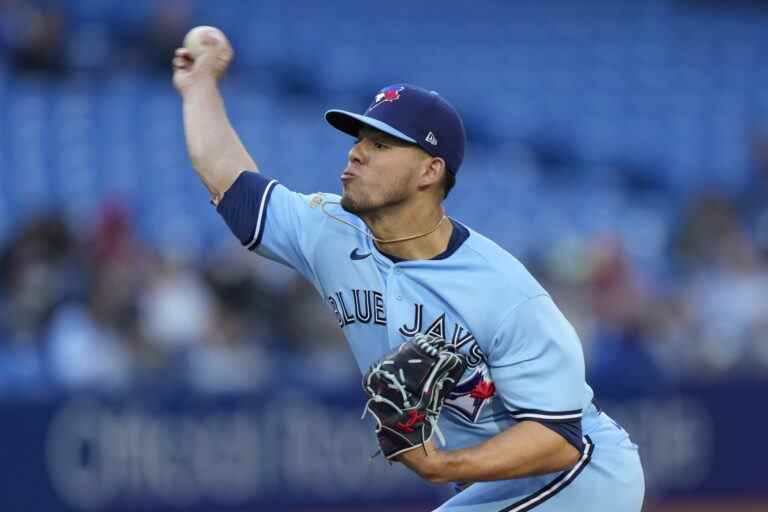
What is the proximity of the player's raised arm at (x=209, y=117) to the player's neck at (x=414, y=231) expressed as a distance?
1.61 ft

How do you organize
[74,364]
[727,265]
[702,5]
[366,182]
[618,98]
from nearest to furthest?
[366,182], [74,364], [727,265], [618,98], [702,5]

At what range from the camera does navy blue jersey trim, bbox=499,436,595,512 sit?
4.23m

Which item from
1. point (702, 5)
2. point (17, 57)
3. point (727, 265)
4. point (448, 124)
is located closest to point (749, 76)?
point (702, 5)

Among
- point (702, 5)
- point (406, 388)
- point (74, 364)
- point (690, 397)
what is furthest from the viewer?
point (702, 5)

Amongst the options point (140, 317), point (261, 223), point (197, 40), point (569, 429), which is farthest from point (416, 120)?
point (140, 317)

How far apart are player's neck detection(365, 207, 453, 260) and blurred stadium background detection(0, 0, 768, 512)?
466 cm

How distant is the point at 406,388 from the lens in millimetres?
3812

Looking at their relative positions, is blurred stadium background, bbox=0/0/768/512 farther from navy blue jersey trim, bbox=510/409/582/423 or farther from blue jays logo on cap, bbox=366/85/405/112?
navy blue jersey trim, bbox=510/409/582/423

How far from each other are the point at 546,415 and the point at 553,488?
35 cm

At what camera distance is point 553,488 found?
4.24m

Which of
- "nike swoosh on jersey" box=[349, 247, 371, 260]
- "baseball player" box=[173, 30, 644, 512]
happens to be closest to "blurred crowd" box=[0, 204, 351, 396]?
"baseball player" box=[173, 30, 644, 512]

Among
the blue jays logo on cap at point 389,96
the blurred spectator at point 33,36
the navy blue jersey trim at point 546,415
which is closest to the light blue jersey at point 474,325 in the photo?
the navy blue jersey trim at point 546,415

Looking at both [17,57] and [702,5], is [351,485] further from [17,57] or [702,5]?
[702,5]

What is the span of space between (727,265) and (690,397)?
1.45m
